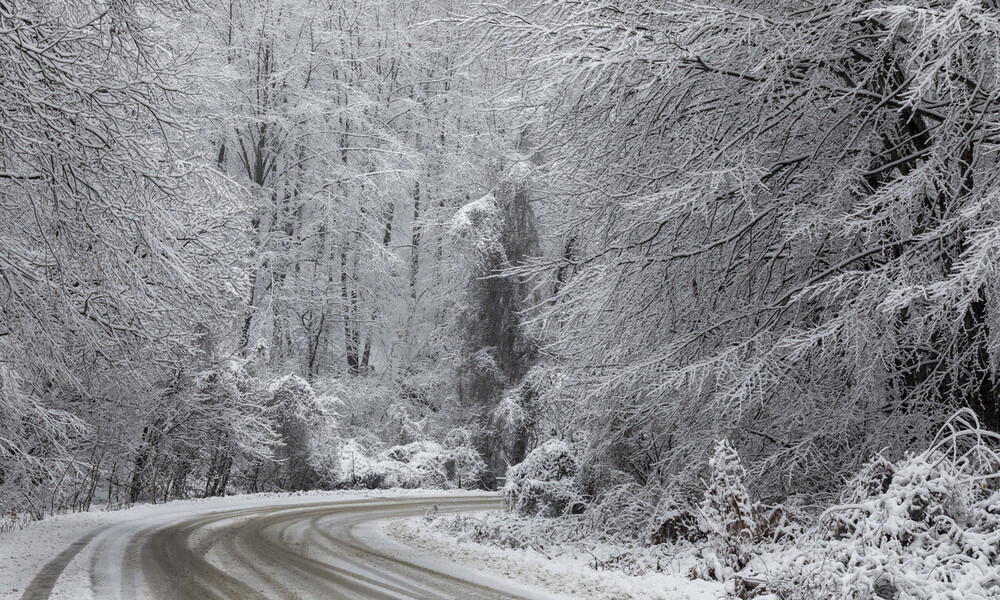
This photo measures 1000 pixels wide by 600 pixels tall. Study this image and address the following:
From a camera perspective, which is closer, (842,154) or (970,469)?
(970,469)

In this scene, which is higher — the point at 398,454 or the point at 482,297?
the point at 482,297

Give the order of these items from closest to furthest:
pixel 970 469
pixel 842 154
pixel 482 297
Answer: pixel 970 469 < pixel 842 154 < pixel 482 297

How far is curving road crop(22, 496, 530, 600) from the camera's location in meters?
7.46

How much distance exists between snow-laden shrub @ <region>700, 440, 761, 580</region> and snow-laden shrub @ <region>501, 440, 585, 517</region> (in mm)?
5266

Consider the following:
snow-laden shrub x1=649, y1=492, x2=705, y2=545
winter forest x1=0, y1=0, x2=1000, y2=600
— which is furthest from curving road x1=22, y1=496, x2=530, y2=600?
snow-laden shrub x1=649, y1=492, x2=705, y2=545

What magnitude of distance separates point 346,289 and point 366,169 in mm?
5246

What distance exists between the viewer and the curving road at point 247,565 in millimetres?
7461

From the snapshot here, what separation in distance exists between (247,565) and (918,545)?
698 cm

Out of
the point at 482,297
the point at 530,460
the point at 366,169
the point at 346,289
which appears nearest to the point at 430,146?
the point at 366,169

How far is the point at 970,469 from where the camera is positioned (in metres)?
6.81

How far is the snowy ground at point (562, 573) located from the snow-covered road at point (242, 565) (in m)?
0.40

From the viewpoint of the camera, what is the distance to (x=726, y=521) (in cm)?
802

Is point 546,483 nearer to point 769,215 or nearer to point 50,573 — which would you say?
point 769,215

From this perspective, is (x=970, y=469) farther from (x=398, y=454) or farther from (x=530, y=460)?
(x=398, y=454)
